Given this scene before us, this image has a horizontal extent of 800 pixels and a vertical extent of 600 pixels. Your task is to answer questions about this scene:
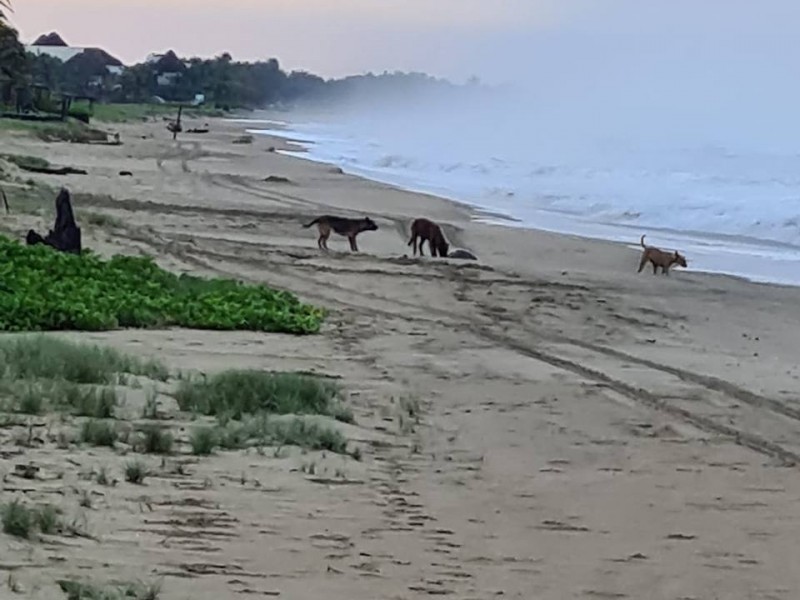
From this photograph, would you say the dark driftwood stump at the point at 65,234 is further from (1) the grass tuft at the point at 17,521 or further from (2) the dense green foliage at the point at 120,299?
(1) the grass tuft at the point at 17,521

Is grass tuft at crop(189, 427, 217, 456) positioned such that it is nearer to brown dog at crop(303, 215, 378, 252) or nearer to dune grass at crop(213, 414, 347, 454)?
dune grass at crop(213, 414, 347, 454)

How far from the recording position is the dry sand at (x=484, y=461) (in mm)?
5246

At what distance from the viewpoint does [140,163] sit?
40.4 m

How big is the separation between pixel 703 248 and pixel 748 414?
14.7 m

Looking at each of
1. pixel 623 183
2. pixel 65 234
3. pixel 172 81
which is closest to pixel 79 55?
pixel 172 81

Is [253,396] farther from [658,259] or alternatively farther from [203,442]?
[658,259]

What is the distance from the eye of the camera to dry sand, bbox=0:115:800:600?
17.2ft

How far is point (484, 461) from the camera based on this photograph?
7.41 metres

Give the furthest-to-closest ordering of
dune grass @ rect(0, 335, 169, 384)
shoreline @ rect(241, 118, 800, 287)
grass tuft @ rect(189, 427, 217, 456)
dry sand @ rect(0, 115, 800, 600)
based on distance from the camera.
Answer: shoreline @ rect(241, 118, 800, 287), dune grass @ rect(0, 335, 169, 384), grass tuft @ rect(189, 427, 217, 456), dry sand @ rect(0, 115, 800, 600)

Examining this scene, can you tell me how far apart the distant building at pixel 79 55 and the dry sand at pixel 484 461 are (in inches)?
5003

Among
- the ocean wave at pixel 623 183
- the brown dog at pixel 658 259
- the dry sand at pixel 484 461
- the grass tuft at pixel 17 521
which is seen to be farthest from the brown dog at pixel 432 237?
the grass tuft at pixel 17 521

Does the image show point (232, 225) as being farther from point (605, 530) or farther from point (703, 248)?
point (605, 530)

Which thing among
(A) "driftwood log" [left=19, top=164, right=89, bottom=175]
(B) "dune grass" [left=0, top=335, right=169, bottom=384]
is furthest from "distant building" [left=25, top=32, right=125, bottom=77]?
(B) "dune grass" [left=0, top=335, right=169, bottom=384]

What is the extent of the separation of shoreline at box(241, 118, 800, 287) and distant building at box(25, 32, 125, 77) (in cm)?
11222
